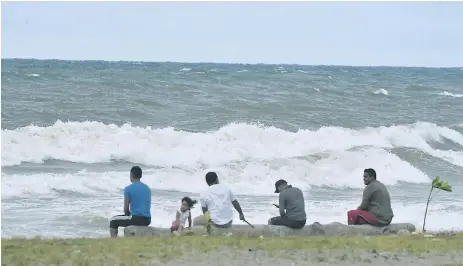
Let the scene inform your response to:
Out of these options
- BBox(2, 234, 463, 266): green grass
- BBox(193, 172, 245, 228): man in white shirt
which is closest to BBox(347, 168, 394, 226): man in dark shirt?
BBox(2, 234, 463, 266): green grass

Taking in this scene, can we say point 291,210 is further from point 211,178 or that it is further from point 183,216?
point 183,216

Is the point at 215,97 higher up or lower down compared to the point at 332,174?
higher up

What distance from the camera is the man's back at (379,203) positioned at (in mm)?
11703

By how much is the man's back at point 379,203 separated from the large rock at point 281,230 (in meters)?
0.16

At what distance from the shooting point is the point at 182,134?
89.4ft

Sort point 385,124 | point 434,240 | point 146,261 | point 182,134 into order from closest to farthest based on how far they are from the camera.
Result: 1. point 146,261
2. point 434,240
3. point 182,134
4. point 385,124

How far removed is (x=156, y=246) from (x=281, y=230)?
256 cm

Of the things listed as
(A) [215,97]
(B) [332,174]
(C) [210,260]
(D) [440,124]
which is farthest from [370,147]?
(C) [210,260]

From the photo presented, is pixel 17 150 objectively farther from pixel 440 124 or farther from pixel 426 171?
pixel 440 124

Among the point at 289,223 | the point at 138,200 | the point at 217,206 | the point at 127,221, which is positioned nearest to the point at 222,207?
the point at 217,206

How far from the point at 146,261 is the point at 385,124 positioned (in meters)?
26.6

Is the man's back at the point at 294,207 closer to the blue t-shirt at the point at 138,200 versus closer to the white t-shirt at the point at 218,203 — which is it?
the white t-shirt at the point at 218,203

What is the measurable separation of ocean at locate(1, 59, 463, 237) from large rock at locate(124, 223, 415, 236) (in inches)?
100

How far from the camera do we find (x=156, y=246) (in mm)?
9094
